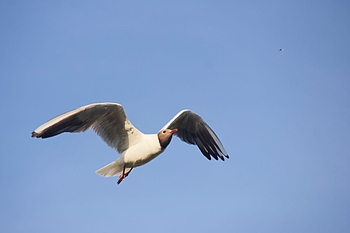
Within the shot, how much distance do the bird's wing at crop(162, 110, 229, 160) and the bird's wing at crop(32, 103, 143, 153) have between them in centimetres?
117

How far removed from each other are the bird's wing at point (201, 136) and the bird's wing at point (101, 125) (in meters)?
1.17

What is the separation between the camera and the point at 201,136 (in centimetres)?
991

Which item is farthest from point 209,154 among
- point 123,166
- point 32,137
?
point 32,137

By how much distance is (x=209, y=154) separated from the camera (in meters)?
9.95

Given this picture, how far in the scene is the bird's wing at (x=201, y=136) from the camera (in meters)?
9.77

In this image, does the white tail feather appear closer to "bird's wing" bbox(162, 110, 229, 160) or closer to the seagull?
the seagull

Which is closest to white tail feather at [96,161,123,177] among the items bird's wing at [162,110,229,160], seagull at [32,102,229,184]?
seagull at [32,102,229,184]

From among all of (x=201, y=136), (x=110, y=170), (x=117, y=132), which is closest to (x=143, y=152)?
(x=117, y=132)

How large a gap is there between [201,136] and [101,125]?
6.62 ft

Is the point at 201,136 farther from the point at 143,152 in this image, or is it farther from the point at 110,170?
the point at 110,170

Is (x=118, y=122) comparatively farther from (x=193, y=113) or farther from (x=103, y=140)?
(x=193, y=113)

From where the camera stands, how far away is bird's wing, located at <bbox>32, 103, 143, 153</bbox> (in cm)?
823

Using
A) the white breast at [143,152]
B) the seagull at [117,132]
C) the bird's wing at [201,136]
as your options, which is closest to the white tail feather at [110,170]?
the seagull at [117,132]

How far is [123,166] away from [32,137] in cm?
163
